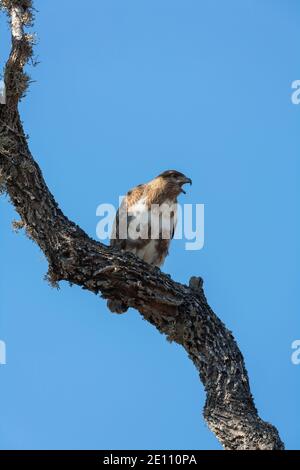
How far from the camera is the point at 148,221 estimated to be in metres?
13.0

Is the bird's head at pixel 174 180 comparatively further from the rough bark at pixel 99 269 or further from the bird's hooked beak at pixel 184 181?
the rough bark at pixel 99 269

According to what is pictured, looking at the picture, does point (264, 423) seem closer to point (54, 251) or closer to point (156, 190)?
point (54, 251)

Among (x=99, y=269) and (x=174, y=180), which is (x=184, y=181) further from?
(x=99, y=269)

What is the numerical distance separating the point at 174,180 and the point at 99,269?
9.97ft

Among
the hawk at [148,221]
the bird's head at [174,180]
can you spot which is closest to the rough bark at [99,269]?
the hawk at [148,221]

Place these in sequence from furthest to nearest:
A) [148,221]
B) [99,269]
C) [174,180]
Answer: [174,180] → [148,221] → [99,269]

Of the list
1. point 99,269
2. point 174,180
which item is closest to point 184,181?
point 174,180

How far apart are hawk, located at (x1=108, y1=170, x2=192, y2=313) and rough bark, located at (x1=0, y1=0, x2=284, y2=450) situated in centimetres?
218

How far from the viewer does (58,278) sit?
10578 mm

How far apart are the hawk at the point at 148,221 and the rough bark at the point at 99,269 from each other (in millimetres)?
2179

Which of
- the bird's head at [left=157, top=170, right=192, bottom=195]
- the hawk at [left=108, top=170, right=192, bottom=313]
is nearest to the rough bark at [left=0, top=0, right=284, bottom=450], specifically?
the hawk at [left=108, top=170, right=192, bottom=313]

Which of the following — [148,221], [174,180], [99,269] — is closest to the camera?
[99,269]

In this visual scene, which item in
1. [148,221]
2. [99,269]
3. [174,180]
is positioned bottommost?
[99,269]
